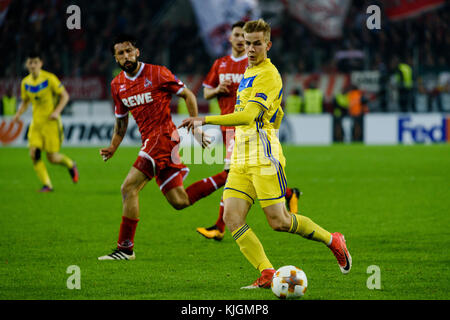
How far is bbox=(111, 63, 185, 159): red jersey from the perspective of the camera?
21.8 ft

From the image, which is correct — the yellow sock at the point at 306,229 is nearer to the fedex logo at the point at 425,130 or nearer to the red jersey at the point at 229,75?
the red jersey at the point at 229,75

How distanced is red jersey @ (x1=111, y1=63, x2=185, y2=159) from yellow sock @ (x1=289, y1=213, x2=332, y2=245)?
5.53 ft

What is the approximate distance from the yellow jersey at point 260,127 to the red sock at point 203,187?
192cm

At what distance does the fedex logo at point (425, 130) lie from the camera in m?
22.3

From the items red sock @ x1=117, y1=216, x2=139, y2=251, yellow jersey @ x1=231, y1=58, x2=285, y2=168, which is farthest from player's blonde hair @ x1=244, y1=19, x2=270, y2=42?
red sock @ x1=117, y1=216, x2=139, y2=251

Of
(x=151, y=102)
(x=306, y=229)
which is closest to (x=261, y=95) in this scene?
(x=306, y=229)

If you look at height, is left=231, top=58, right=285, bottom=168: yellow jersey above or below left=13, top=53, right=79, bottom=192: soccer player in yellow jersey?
below

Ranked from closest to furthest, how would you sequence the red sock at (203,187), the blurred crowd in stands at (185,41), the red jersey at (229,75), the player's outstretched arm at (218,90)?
the red sock at (203,187) → the player's outstretched arm at (218,90) → the red jersey at (229,75) → the blurred crowd in stands at (185,41)

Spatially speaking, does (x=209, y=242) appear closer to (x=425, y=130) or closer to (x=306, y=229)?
(x=306, y=229)

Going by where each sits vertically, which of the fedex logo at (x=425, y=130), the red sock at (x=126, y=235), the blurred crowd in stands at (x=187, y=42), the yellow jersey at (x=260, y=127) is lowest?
the red sock at (x=126, y=235)

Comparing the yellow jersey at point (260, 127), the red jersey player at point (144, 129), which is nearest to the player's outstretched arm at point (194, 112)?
the red jersey player at point (144, 129)

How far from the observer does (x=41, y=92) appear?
12156mm

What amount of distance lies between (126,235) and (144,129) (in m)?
0.96

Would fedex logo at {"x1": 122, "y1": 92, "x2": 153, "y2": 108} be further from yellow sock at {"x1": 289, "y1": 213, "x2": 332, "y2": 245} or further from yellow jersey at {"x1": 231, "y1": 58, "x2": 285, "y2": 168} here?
yellow sock at {"x1": 289, "y1": 213, "x2": 332, "y2": 245}
